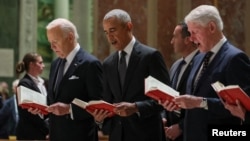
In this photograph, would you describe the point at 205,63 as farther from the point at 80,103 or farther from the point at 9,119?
the point at 9,119

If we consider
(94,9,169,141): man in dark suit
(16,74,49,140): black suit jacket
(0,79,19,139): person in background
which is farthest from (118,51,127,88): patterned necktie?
(0,79,19,139): person in background

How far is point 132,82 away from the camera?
551cm

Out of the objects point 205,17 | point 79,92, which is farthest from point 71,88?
point 205,17

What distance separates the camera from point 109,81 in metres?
5.68

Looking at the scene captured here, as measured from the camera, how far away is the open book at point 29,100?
18.6 ft

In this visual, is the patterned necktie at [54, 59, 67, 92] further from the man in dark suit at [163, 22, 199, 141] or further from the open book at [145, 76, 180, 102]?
the open book at [145, 76, 180, 102]

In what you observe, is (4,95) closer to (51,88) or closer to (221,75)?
(51,88)

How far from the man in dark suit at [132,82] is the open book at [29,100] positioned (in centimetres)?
60

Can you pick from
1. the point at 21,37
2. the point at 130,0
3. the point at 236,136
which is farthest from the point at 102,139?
the point at 21,37

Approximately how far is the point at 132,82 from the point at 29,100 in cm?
94

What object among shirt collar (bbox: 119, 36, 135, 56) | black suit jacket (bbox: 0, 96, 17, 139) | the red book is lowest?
black suit jacket (bbox: 0, 96, 17, 139)

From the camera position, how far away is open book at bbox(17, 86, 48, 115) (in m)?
5.68

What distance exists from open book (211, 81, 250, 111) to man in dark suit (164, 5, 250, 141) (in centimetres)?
19

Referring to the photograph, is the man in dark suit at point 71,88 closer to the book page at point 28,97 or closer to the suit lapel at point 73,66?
the suit lapel at point 73,66
